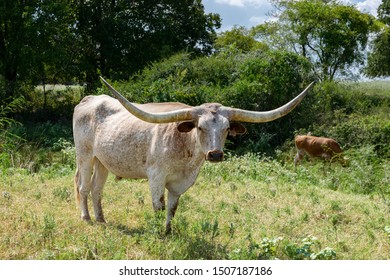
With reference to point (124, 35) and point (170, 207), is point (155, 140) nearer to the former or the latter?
point (170, 207)

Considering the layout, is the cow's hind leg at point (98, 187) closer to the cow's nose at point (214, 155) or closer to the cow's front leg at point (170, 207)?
the cow's front leg at point (170, 207)

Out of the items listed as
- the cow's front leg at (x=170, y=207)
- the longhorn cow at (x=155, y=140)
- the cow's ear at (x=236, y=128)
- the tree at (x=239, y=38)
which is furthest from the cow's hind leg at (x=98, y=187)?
the tree at (x=239, y=38)

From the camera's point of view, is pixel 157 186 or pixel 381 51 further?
pixel 381 51

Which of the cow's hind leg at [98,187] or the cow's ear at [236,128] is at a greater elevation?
the cow's ear at [236,128]

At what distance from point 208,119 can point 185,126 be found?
28 centimetres

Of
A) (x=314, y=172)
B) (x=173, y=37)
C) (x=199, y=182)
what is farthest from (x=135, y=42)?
(x=199, y=182)

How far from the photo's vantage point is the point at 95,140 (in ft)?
19.4

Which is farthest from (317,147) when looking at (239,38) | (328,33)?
(239,38)

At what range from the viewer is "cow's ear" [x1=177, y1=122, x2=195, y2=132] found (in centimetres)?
479

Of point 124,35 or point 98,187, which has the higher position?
point 124,35

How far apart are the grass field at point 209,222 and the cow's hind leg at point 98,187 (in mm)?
216

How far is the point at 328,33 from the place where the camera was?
33.0 meters

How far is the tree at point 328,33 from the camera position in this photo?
33.1 m
